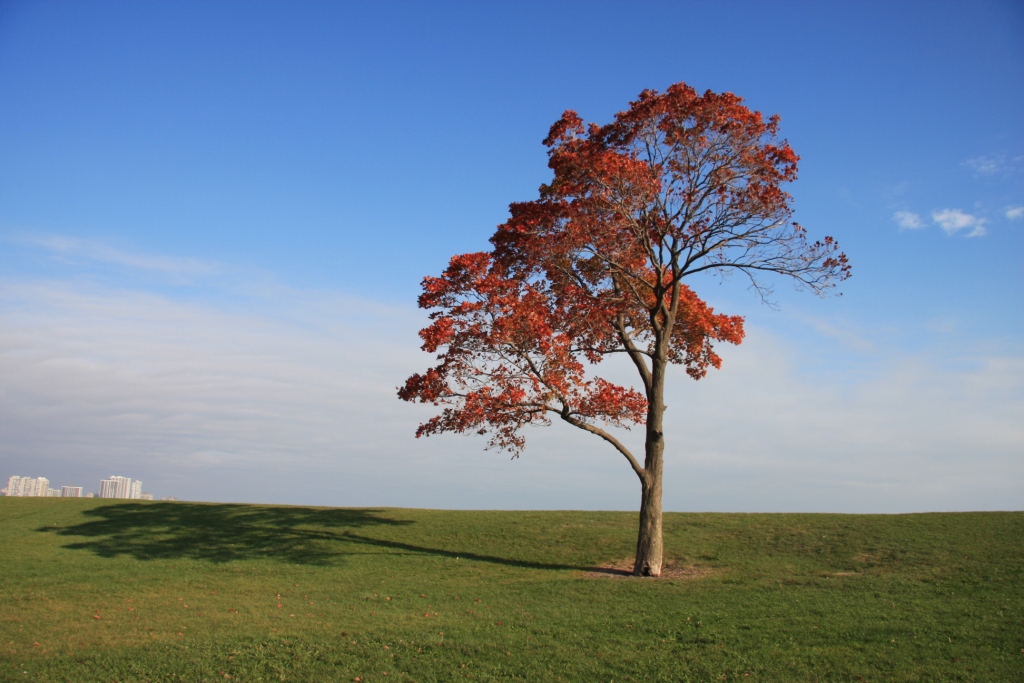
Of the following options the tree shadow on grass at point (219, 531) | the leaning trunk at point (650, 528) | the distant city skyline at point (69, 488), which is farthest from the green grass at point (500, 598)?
the distant city skyline at point (69, 488)

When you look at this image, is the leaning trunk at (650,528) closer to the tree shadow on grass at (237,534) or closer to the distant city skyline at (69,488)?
the tree shadow on grass at (237,534)

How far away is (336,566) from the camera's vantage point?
21.1 meters

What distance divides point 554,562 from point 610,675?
1048 cm

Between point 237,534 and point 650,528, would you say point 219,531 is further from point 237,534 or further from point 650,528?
point 650,528

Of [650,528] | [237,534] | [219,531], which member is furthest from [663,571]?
[219,531]

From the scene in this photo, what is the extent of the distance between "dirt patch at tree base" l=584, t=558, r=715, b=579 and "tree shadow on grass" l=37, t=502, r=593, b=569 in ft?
2.85

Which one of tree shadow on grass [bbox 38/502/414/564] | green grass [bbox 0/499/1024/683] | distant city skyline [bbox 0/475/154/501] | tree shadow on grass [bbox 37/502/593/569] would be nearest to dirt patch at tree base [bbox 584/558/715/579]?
green grass [bbox 0/499/1024/683]

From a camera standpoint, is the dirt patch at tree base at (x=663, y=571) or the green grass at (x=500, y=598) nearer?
the green grass at (x=500, y=598)

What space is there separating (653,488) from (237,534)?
1534 centimetres

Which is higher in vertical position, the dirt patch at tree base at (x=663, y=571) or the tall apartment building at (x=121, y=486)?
the dirt patch at tree base at (x=663, y=571)

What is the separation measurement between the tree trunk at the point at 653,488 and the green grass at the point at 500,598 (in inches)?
45.0

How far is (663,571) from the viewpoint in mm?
19781

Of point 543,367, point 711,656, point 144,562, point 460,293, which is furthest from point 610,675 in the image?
point 144,562

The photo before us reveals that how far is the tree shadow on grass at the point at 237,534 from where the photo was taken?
2261cm
